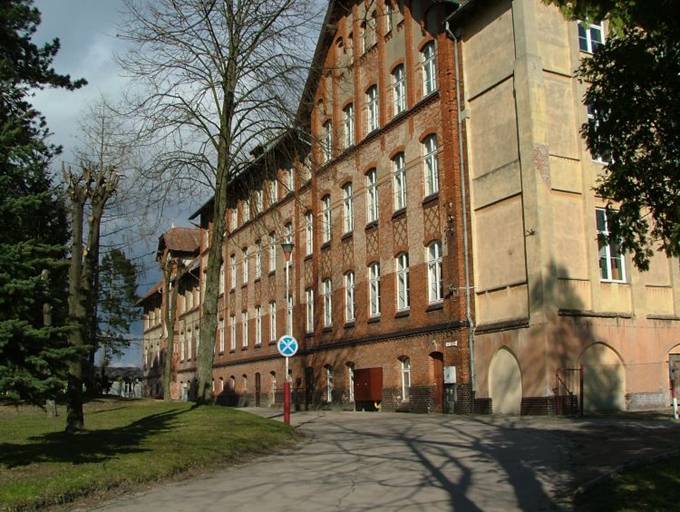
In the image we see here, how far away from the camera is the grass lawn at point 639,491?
8.84 m

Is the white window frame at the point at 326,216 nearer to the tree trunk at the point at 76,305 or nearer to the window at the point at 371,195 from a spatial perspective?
the window at the point at 371,195

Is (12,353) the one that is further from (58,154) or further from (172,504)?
(58,154)

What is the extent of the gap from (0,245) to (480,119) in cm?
1875

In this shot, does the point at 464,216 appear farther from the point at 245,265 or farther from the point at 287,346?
the point at 245,265

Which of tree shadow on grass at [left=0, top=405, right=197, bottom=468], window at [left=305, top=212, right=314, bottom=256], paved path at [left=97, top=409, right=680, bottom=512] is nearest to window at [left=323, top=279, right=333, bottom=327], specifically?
window at [left=305, top=212, right=314, bottom=256]

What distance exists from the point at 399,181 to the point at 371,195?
2508mm

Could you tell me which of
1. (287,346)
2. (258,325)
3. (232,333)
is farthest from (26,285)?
(232,333)

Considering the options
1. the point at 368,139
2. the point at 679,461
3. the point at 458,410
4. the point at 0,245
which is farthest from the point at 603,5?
the point at 368,139

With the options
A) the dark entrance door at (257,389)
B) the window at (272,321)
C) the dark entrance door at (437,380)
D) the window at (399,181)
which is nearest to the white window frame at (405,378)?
the dark entrance door at (437,380)

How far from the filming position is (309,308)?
38.4m

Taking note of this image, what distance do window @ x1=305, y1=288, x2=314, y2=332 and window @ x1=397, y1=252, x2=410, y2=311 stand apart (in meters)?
9.00

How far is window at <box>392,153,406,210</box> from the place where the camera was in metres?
30.1

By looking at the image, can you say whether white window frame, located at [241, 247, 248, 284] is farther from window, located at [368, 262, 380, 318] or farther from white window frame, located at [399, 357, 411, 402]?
white window frame, located at [399, 357, 411, 402]

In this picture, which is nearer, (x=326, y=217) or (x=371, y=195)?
(x=371, y=195)
